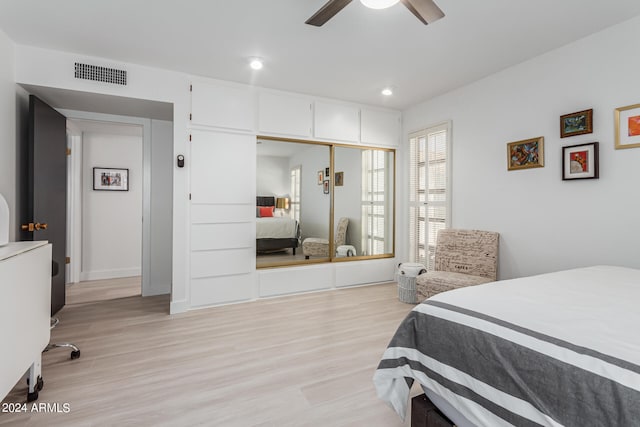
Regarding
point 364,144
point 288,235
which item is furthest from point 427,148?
point 288,235

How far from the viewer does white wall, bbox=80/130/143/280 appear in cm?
496

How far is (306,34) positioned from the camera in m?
2.74

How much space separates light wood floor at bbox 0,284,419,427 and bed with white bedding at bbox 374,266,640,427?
0.57 m

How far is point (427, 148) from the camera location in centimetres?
443

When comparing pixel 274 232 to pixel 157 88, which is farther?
pixel 274 232

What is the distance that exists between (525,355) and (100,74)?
396cm

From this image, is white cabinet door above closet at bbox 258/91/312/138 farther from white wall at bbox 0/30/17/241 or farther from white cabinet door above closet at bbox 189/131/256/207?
white wall at bbox 0/30/17/241

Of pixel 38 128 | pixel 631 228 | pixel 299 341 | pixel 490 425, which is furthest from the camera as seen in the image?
pixel 38 128

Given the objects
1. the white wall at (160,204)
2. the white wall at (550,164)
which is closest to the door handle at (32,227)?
the white wall at (160,204)

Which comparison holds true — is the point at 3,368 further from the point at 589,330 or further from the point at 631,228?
the point at 631,228

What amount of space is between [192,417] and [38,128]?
2.93 meters

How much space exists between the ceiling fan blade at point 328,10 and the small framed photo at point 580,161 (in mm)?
2392

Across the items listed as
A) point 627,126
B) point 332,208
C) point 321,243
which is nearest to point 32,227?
point 321,243

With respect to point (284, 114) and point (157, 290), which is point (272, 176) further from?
point (157, 290)
